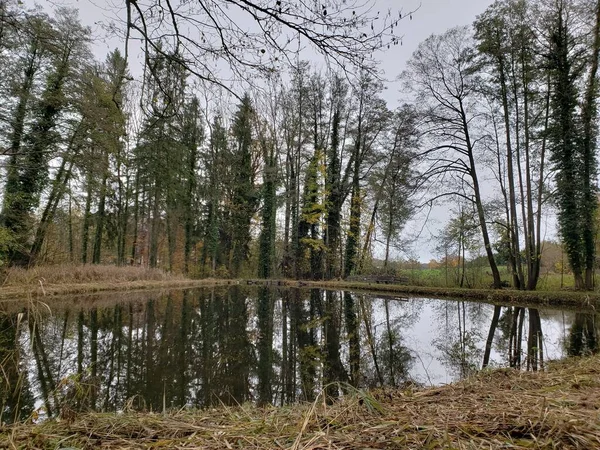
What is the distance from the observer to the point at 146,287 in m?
15.3

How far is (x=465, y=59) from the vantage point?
44.0ft

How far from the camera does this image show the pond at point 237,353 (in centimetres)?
298

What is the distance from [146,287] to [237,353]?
40.1 ft

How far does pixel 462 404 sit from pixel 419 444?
0.78 m

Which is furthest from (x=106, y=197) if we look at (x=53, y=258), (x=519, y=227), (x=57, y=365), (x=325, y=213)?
(x=519, y=227)

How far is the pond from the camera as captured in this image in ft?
9.77

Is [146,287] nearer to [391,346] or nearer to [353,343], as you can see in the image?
[353,343]

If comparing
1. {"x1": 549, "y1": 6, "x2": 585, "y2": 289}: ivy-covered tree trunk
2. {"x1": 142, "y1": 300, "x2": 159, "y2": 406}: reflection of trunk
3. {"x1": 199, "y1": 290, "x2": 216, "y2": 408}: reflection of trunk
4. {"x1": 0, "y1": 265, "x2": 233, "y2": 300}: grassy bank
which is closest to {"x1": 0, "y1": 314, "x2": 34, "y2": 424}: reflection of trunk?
{"x1": 142, "y1": 300, "x2": 159, "y2": 406}: reflection of trunk

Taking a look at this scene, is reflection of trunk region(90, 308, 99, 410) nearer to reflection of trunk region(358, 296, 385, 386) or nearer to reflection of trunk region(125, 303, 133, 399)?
reflection of trunk region(125, 303, 133, 399)

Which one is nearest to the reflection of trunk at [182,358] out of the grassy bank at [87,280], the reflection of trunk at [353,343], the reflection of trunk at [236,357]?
the reflection of trunk at [236,357]

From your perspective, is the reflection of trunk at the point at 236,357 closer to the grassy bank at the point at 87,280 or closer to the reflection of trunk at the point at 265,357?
the reflection of trunk at the point at 265,357

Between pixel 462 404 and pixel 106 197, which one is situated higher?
pixel 106 197

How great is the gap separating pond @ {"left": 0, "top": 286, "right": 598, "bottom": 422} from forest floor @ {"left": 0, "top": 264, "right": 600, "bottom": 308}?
174cm

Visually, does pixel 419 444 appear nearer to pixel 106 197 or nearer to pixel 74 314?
pixel 74 314
